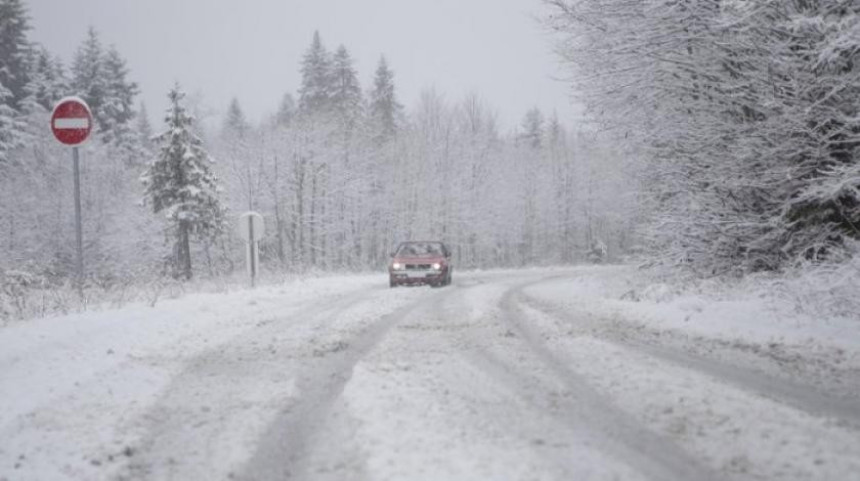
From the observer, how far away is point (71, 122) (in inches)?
471

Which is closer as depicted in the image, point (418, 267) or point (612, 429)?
point (612, 429)

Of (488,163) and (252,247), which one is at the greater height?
(488,163)

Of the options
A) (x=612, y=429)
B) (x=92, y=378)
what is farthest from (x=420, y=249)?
(x=612, y=429)

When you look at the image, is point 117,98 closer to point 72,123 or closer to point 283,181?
point 283,181

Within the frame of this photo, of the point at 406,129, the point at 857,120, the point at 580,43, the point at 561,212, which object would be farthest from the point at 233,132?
the point at 857,120

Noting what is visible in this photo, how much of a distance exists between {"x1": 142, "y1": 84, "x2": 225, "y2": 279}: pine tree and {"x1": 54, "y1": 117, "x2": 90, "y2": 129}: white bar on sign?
16.7 m

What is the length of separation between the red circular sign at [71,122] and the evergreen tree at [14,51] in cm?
3458

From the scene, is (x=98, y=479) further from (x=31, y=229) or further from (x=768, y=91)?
(x=31, y=229)

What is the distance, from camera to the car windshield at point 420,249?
2102cm

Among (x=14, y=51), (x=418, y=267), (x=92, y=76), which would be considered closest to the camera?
(x=418, y=267)

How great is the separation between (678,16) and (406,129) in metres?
36.2

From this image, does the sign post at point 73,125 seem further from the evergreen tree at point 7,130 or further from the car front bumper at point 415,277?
the evergreen tree at point 7,130

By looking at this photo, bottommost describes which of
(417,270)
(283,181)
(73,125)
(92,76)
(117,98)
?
(417,270)

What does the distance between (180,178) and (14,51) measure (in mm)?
23630
